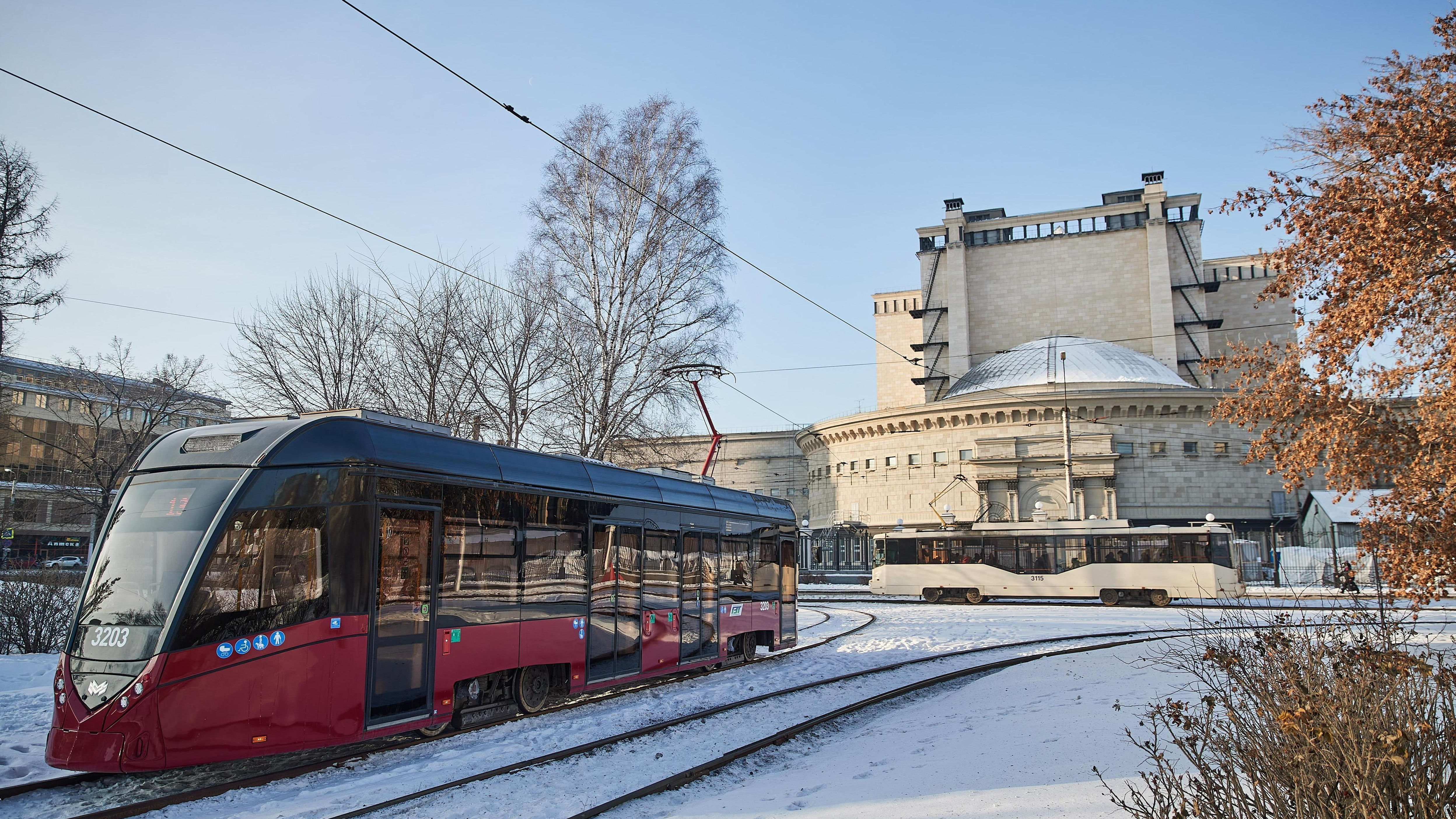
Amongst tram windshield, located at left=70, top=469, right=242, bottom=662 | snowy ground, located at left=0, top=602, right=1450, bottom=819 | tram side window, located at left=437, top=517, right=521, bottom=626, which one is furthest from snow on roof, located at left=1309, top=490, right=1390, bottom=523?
tram windshield, located at left=70, top=469, right=242, bottom=662

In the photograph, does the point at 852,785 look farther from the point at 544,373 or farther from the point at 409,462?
the point at 544,373

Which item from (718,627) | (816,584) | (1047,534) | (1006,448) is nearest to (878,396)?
(1006,448)

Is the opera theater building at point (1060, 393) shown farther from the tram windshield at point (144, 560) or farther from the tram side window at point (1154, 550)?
the tram windshield at point (144, 560)

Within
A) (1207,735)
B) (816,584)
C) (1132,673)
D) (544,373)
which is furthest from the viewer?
(816,584)

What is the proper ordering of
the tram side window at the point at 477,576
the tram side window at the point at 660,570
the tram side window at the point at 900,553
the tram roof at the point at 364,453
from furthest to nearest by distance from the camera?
the tram side window at the point at 900,553, the tram side window at the point at 660,570, the tram side window at the point at 477,576, the tram roof at the point at 364,453

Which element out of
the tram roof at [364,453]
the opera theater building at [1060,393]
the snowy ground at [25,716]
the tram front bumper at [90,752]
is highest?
the opera theater building at [1060,393]

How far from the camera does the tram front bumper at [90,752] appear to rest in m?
6.57

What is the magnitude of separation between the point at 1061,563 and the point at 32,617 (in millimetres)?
28694

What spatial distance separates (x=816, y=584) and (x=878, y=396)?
143ft

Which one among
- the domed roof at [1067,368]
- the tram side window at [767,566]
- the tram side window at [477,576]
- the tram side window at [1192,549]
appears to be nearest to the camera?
the tram side window at [477,576]

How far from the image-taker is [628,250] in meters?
24.4

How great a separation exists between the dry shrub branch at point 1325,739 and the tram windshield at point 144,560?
680 centimetres

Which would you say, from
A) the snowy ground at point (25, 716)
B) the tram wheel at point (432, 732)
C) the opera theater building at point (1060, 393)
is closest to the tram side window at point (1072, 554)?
the opera theater building at point (1060, 393)

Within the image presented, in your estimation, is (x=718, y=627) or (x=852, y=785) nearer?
(x=852, y=785)
